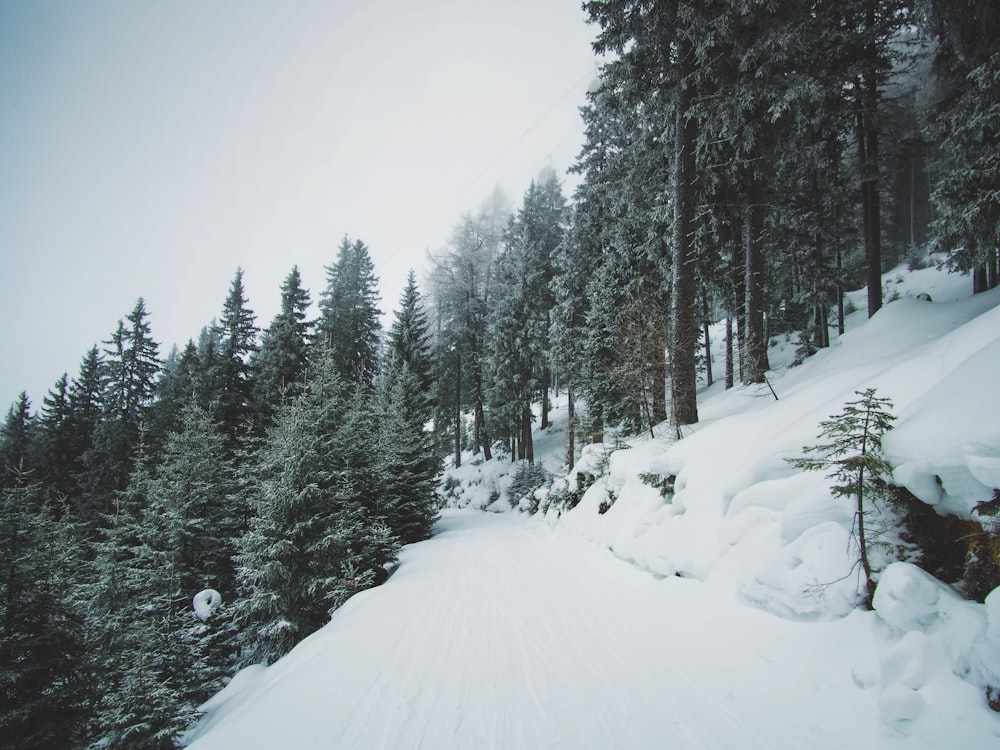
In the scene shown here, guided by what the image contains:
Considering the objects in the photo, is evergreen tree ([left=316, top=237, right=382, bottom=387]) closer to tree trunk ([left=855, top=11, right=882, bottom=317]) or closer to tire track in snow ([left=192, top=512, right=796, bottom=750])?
tire track in snow ([left=192, top=512, right=796, bottom=750])

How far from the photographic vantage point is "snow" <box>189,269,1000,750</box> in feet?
8.50

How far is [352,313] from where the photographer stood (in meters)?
27.5

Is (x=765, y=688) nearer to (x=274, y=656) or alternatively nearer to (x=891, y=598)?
(x=891, y=598)

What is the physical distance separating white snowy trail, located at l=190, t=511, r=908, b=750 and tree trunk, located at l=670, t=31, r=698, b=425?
194 inches

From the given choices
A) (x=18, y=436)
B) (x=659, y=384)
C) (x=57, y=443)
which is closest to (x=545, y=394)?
(x=659, y=384)

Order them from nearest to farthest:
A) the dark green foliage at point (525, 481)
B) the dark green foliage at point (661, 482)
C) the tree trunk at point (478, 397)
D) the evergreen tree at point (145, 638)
→ 1. the evergreen tree at point (145, 638)
2. the dark green foliage at point (661, 482)
3. the dark green foliage at point (525, 481)
4. the tree trunk at point (478, 397)

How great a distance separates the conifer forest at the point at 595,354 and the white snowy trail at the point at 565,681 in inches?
82.5

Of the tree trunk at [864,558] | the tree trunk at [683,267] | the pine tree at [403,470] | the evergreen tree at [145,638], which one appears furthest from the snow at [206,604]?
the tree trunk at [683,267]

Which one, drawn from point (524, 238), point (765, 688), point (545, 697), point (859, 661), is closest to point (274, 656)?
point (545, 697)

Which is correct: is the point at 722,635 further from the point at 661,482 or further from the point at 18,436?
the point at 18,436

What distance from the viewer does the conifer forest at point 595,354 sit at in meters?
5.87

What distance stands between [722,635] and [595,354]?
12368mm

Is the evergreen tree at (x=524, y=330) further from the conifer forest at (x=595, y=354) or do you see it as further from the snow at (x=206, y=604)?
the snow at (x=206, y=604)

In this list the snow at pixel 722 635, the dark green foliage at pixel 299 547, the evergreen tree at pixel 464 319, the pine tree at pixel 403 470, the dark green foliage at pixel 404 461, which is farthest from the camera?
the evergreen tree at pixel 464 319
